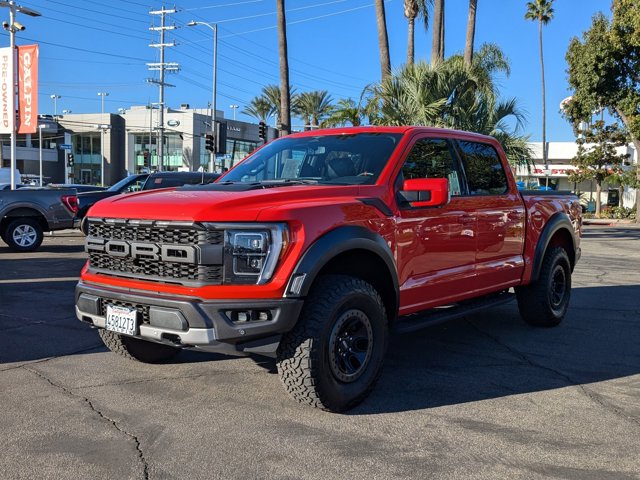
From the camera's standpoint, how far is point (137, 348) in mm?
5324

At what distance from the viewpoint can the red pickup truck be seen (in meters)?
3.99

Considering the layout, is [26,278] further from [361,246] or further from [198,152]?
[198,152]

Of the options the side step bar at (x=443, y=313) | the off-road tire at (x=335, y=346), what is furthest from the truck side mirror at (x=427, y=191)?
the side step bar at (x=443, y=313)

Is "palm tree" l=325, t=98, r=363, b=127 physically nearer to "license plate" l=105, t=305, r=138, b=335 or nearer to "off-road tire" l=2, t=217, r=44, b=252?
"off-road tire" l=2, t=217, r=44, b=252

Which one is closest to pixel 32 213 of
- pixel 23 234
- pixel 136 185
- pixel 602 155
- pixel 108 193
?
pixel 23 234

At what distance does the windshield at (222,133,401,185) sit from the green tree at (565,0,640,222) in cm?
2487

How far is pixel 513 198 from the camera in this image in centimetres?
651

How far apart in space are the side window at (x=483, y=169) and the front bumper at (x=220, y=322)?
2.72 meters

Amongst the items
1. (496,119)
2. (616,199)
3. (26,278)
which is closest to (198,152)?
(616,199)

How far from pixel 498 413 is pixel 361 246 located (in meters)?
1.51

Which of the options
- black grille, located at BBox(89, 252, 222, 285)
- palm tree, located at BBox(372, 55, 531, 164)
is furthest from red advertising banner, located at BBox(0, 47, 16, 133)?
black grille, located at BBox(89, 252, 222, 285)

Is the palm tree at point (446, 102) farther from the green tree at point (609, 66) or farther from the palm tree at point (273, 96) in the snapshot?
the palm tree at point (273, 96)

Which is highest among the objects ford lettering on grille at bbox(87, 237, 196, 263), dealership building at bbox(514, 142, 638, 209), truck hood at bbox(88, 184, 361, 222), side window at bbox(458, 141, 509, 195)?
dealership building at bbox(514, 142, 638, 209)

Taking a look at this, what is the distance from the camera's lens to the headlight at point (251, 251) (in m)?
3.98
